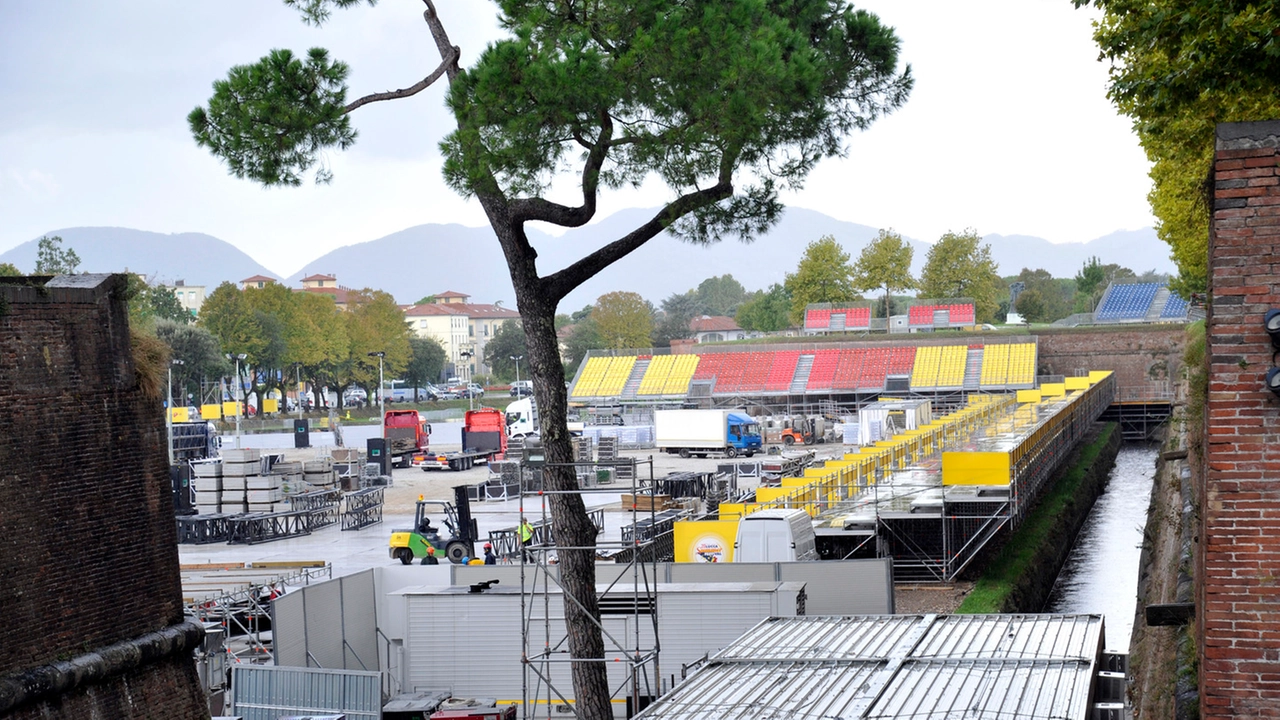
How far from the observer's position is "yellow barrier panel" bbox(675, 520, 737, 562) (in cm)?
1939

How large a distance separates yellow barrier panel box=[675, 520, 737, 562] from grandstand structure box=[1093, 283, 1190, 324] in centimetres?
5413

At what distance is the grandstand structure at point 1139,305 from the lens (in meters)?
68.7

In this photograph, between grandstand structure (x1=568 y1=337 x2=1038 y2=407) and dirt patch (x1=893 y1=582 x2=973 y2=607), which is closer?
dirt patch (x1=893 y1=582 x2=973 y2=607)

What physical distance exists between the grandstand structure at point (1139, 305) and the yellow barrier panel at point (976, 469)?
49534mm

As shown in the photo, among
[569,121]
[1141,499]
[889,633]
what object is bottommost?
[1141,499]

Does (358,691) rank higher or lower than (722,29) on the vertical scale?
lower

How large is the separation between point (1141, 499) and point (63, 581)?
1308 inches

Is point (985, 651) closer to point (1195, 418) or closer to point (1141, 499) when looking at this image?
point (1195, 418)

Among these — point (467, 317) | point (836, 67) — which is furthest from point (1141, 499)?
point (467, 317)

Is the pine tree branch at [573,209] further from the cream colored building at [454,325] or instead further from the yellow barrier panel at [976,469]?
the cream colored building at [454,325]

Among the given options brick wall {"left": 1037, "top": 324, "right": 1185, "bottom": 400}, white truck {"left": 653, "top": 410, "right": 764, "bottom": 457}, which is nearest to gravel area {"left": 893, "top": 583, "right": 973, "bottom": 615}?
white truck {"left": 653, "top": 410, "right": 764, "bottom": 457}

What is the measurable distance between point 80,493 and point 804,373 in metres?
56.8

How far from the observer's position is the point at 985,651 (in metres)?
9.00

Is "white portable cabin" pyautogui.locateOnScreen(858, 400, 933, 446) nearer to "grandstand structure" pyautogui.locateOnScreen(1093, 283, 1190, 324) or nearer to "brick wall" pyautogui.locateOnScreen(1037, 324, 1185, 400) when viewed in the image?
"brick wall" pyautogui.locateOnScreen(1037, 324, 1185, 400)
